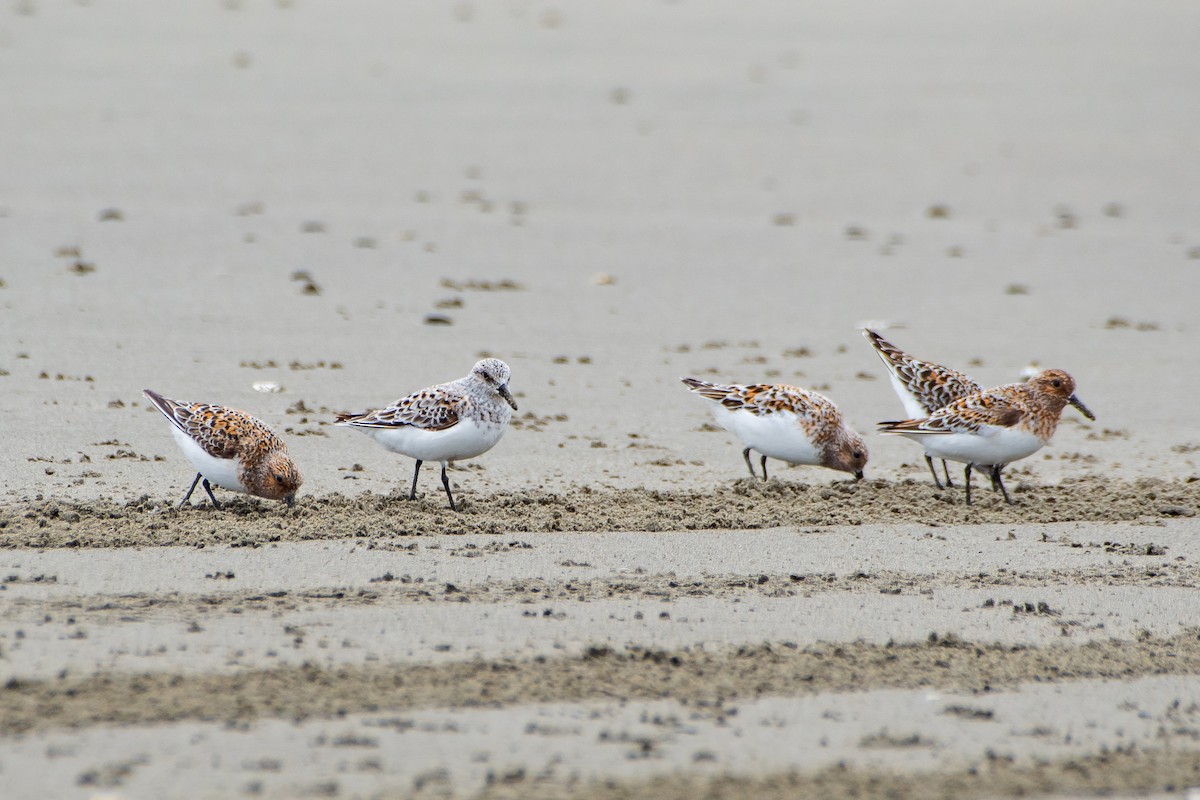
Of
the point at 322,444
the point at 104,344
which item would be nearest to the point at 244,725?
the point at 322,444

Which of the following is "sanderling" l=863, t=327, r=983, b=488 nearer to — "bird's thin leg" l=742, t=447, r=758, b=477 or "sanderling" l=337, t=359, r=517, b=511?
"bird's thin leg" l=742, t=447, r=758, b=477

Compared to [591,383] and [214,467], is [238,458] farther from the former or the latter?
[591,383]

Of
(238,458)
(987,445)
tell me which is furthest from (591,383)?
(238,458)

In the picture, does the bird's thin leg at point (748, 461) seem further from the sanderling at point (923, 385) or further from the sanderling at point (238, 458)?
the sanderling at point (238, 458)

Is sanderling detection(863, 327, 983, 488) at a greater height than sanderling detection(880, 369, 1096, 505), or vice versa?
sanderling detection(863, 327, 983, 488)

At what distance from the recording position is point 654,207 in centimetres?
1369

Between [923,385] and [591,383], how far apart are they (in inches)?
81.1

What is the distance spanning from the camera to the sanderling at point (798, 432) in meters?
7.62

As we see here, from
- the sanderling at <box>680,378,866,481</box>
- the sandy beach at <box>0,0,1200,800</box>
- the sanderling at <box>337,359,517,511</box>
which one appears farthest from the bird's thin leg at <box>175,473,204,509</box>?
the sanderling at <box>680,378,866,481</box>

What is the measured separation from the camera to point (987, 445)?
7383 mm

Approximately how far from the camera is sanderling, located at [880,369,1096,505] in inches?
291

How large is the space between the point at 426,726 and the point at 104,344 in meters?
5.69

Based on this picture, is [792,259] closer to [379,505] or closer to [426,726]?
[379,505]

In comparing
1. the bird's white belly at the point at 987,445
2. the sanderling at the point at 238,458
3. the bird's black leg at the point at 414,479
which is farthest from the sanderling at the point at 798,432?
the sanderling at the point at 238,458
